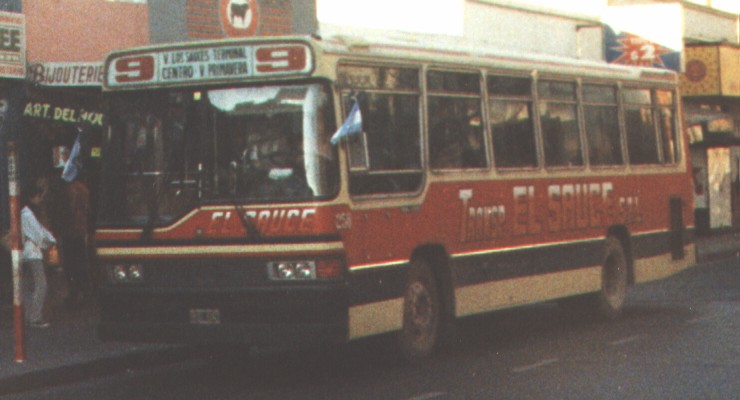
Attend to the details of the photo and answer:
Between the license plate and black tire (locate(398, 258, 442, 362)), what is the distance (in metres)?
1.78

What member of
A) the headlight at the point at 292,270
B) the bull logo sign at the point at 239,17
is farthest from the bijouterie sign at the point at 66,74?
the headlight at the point at 292,270

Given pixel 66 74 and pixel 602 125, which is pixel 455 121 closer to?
pixel 602 125

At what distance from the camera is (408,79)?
14.0 m

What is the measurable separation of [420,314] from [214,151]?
8.19ft

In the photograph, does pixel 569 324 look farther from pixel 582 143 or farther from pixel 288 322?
pixel 288 322

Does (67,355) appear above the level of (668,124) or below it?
below

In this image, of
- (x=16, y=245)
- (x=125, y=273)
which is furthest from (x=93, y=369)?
(x=16, y=245)

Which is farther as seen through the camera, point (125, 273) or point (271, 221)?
point (125, 273)

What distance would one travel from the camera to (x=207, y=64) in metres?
12.9

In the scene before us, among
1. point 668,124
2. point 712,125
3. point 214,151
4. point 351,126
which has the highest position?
point 712,125

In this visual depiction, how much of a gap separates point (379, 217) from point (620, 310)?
585 centimetres

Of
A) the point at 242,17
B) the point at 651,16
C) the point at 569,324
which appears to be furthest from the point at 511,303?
the point at 651,16

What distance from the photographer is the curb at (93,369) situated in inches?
502

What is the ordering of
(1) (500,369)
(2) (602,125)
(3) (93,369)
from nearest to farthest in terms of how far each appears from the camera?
(1) (500,369)
(3) (93,369)
(2) (602,125)
